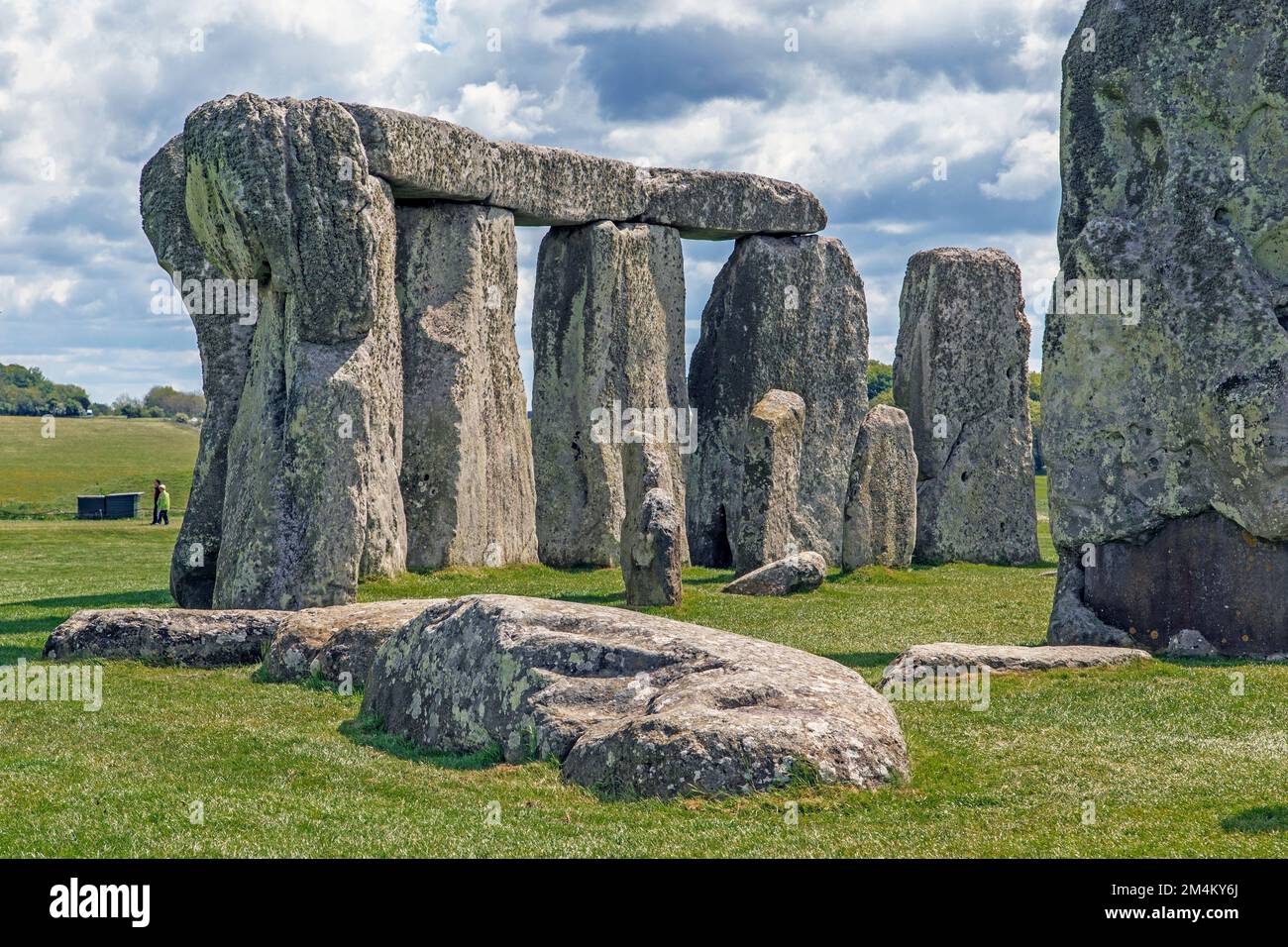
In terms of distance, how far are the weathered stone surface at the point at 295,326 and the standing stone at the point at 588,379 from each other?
7838 millimetres

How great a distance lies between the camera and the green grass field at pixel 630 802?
25.6 ft

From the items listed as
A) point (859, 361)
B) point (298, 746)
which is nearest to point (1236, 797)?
point (298, 746)

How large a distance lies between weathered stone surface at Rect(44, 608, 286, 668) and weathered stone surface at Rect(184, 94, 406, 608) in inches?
117

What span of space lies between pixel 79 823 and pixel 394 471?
12.7 m

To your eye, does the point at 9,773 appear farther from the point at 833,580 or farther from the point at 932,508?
the point at 932,508

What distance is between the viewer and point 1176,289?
14.6 m

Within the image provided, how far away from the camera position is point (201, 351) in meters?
20.0

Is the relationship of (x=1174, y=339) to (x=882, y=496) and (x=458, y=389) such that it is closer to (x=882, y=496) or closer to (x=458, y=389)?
(x=882, y=496)

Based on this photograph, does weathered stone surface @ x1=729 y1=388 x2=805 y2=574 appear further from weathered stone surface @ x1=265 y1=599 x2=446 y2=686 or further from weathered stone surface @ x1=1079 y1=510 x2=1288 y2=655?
weathered stone surface @ x1=265 y1=599 x2=446 y2=686

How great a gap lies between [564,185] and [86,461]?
4672 centimetres
